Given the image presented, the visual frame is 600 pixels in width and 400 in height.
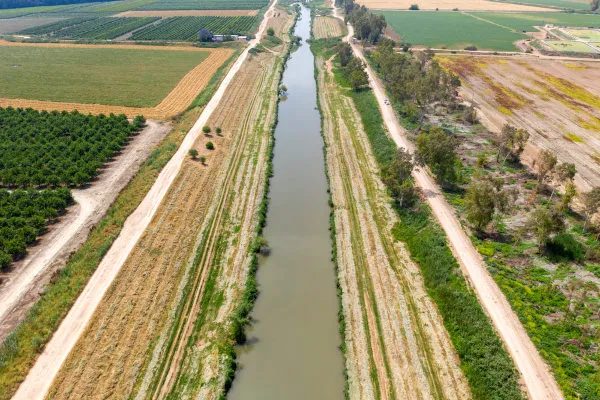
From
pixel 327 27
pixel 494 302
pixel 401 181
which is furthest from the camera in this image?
pixel 327 27

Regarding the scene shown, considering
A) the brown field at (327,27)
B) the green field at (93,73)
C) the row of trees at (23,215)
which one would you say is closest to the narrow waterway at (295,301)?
the row of trees at (23,215)

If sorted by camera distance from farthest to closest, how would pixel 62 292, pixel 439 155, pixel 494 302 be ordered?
pixel 439 155 → pixel 62 292 → pixel 494 302

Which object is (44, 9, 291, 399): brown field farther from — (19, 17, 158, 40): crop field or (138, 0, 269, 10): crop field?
(138, 0, 269, 10): crop field

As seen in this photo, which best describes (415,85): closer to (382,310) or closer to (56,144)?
(382,310)

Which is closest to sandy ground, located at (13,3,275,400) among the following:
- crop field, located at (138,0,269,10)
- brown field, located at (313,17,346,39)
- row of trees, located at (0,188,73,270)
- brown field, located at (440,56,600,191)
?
row of trees, located at (0,188,73,270)

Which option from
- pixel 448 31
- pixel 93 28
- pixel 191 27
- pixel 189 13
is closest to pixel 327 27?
pixel 448 31

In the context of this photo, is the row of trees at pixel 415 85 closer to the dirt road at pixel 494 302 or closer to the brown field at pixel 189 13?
the dirt road at pixel 494 302

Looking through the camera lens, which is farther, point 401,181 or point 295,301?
point 401,181
